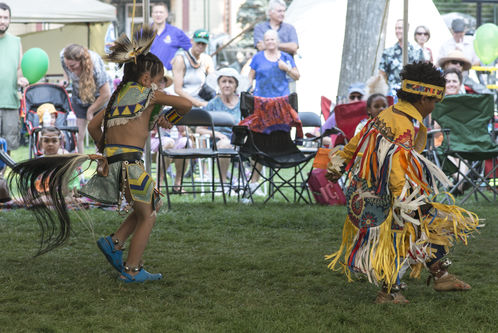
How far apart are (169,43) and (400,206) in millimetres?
6508

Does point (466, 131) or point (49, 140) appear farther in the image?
point (466, 131)

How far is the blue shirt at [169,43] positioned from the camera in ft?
31.7

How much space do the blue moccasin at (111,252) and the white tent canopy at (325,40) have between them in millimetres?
9300

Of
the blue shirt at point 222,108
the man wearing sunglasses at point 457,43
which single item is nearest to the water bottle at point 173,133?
the blue shirt at point 222,108

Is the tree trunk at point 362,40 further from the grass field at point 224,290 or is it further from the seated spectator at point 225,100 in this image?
the grass field at point 224,290

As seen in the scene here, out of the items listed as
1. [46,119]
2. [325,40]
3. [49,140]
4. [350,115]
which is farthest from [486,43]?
[49,140]

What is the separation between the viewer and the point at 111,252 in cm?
419

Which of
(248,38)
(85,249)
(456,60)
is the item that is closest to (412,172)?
(85,249)

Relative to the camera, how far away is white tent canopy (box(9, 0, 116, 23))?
15148 millimetres

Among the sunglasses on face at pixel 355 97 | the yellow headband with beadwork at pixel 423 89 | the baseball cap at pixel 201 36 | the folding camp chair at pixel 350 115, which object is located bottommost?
the folding camp chair at pixel 350 115

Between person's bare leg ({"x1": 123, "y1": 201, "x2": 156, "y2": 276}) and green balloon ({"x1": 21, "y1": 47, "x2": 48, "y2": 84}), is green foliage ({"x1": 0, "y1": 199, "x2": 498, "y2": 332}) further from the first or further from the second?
green balloon ({"x1": 21, "y1": 47, "x2": 48, "y2": 84})

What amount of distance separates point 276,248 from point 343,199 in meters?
2.40

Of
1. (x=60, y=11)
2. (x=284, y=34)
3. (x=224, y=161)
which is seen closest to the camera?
(x=224, y=161)

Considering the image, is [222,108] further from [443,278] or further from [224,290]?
[443,278]
